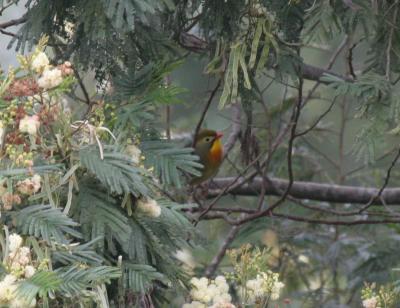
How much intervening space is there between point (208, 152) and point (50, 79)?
11.0 feet

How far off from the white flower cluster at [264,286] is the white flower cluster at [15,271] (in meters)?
0.79

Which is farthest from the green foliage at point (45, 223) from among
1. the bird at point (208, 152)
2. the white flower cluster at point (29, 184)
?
the bird at point (208, 152)

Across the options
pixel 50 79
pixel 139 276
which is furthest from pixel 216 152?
pixel 50 79

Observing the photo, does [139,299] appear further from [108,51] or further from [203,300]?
[108,51]

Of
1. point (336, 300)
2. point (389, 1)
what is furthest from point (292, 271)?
point (389, 1)

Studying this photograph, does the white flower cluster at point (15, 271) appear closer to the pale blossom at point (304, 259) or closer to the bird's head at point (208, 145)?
the bird's head at point (208, 145)

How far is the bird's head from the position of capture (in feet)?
18.0

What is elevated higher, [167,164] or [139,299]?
[167,164]

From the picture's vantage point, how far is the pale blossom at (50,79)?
2197 millimetres

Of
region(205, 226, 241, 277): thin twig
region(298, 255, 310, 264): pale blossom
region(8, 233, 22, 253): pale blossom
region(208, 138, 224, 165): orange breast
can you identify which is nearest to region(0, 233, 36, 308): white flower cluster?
region(8, 233, 22, 253): pale blossom

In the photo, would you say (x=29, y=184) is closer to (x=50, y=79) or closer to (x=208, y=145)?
(x=50, y=79)

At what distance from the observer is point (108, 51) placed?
3.01m

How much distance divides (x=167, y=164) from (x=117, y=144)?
23 centimetres

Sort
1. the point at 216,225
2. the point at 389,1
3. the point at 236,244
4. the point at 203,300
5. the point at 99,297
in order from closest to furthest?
the point at 99,297 → the point at 203,300 → the point at 389,1 → the point at 236,244 → the point at 216,225
